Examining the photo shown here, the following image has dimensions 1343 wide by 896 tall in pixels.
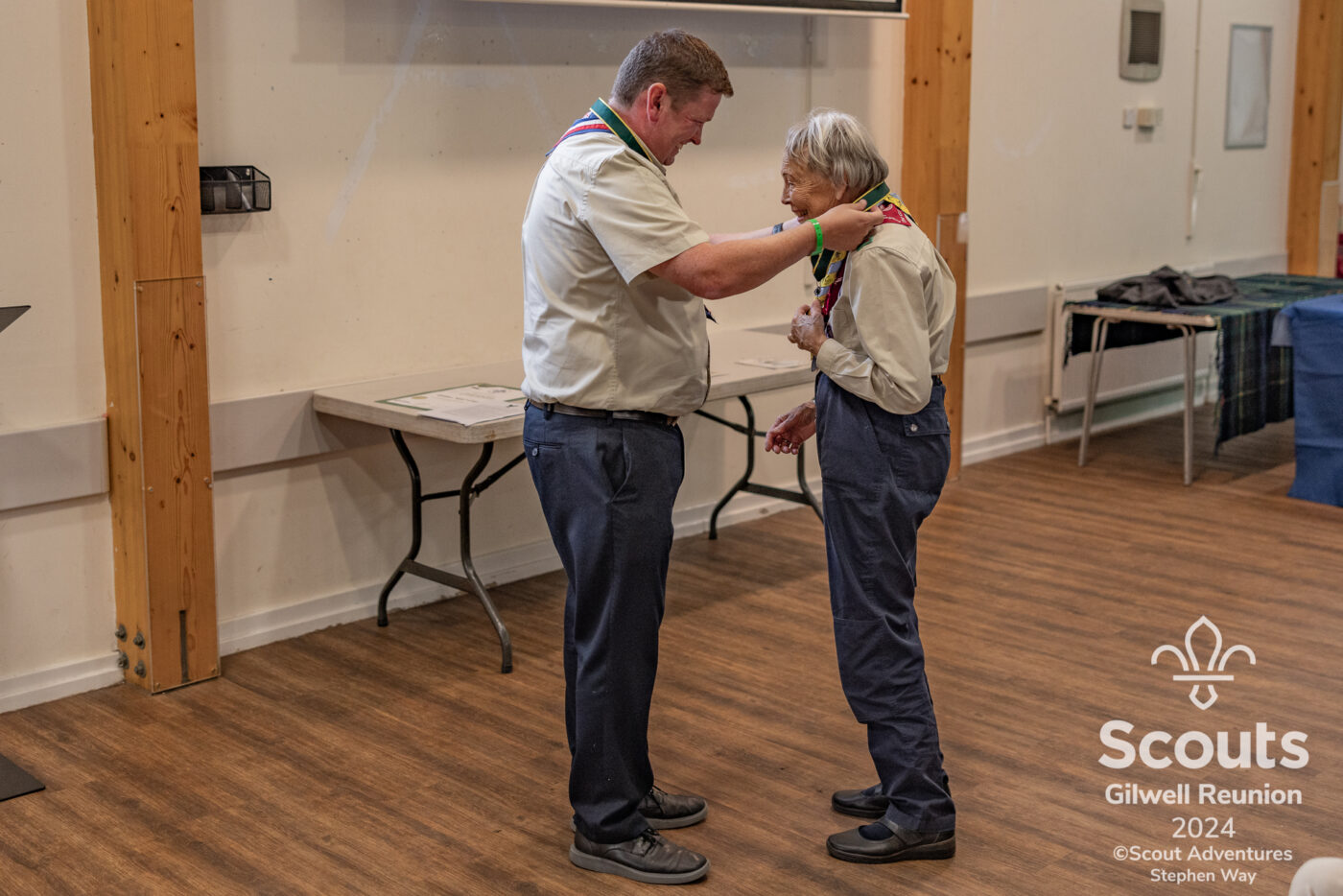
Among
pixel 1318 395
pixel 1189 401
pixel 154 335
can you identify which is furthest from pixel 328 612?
pixel 1318 395

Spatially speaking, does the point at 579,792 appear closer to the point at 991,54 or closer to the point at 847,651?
the point at 847,651

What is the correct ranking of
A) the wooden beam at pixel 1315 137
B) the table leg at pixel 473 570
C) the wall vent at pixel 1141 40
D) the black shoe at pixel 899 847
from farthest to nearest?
the wooden beam at pixel 1315 137 → the wall vent at pixel 1141 40 → the table leg at pixel 473 570 → the black shoe at pixel 899 847

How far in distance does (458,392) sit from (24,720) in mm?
1411

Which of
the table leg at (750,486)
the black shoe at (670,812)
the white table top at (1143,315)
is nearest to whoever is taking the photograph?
the black shoe at (670,812)

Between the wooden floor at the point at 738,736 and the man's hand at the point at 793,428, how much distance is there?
80 cm

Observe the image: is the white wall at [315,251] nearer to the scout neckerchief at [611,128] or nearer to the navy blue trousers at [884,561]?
the scout neckerchief at [611,128]

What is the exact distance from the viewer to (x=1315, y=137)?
7895mm

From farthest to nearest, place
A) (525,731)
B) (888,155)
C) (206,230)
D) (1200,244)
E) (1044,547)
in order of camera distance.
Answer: (1200,244), (888,155), (1044,547), (206,230), (525,731)

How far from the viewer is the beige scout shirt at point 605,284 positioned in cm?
241

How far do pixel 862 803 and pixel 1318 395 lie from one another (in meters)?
3.25

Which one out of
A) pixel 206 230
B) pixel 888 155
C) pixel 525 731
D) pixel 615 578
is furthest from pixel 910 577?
pixel 888 155

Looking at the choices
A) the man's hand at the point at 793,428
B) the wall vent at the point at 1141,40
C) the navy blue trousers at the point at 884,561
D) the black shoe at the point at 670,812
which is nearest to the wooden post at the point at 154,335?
the black shoe at the point at 670,812

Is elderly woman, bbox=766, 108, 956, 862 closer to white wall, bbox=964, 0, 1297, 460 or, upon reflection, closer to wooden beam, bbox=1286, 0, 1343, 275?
white wall, bbox=964, 0, 1297, 460

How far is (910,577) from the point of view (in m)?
2.65
